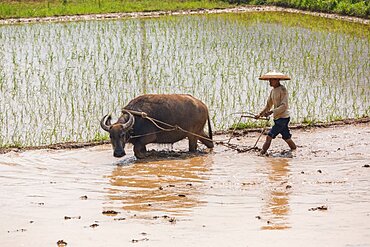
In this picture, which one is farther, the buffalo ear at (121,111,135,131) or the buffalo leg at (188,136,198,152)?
the buffalo leg at (188,136,198,152)

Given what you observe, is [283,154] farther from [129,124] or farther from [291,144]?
[129,124]

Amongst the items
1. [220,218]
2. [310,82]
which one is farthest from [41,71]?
[220,218]

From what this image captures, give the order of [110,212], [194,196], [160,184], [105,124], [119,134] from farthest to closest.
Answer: [105,124] < [119,134] < [160,184] < [194,196] < [110,212]

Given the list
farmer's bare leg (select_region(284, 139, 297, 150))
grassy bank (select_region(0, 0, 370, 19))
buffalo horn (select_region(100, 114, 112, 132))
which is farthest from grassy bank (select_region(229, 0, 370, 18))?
buffalo horn (select_region(100, 114, 112, 132))

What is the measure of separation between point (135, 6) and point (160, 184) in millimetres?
14319

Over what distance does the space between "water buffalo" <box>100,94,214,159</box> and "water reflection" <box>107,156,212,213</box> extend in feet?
1.16

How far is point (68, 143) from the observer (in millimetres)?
8453

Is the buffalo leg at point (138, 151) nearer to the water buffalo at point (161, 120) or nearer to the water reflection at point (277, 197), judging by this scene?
the water buffalo at point (161, 120)

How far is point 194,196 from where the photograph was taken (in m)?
6.27

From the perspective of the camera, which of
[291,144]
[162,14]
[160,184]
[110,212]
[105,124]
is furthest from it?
[162,14]

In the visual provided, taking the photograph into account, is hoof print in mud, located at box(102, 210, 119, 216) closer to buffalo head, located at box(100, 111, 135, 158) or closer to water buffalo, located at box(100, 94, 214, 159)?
buffalo head, located at box(100, 111, 135, 158)

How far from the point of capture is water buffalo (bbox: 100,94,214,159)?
798 centimetres

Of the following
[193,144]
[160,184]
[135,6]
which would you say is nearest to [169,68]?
[193,144]

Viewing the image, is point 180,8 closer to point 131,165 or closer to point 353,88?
point 353,88
